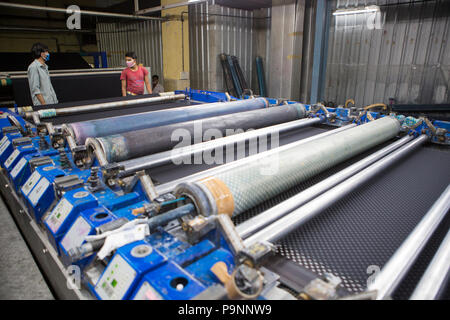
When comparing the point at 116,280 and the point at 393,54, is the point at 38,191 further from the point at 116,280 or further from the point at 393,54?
the point at 393,54

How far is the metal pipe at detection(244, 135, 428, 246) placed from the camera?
1.09m

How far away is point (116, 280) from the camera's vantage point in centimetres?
99

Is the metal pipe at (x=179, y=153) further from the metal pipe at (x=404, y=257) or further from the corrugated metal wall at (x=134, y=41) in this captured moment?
the corrugated metal wall at (x=134, y=41)

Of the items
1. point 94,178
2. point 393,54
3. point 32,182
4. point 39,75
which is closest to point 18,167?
point 32,182

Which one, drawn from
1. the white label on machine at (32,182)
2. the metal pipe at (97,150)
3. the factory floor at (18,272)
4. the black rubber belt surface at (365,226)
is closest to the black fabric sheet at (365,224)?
the black rubber belt surface at (365,226)

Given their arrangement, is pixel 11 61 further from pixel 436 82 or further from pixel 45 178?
pixel 436 82

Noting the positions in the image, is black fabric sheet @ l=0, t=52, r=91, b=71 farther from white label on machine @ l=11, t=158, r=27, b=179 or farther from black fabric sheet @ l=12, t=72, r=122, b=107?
white label on machine @ l=11, t=158, r=27, b=179

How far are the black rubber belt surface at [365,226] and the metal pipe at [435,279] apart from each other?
10 cm

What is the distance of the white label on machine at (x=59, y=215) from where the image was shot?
1329mm

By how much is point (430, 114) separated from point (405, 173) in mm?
4171

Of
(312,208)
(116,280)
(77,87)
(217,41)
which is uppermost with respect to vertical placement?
(217,41)

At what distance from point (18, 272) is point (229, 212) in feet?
4.23

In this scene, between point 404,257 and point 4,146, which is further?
point 4,146
